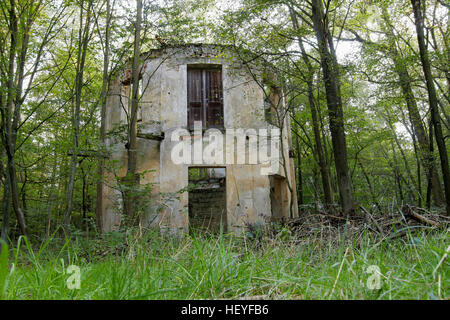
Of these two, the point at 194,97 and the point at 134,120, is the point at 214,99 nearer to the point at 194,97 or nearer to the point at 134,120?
the point at 194,97

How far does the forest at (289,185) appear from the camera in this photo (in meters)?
1.90

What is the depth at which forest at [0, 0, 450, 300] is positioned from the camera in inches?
74.9

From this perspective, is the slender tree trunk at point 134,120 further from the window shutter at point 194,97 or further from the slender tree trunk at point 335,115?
the slender tree trunk at point 335,115

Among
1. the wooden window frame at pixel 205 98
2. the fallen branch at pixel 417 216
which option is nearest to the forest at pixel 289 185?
the fallen branch at pixel 417 216

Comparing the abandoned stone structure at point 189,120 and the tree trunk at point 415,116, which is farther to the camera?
the abandoned stone structure at point 189,120

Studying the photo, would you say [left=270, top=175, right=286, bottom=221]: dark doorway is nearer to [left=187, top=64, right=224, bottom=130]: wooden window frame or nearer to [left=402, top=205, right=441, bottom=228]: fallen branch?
[left=187, top=64, right=224, bottom=130]: wooden window frame

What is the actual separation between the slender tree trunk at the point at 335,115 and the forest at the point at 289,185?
3cm

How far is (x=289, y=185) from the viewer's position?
898 cm

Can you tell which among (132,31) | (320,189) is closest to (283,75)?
(132,31)

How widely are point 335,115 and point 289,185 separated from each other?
2366mm
